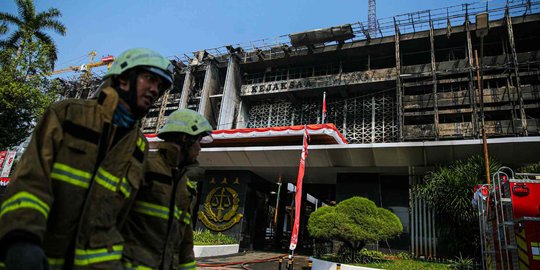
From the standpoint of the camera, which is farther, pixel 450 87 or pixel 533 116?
pixel 450 87

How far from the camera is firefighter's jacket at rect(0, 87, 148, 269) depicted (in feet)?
4.34

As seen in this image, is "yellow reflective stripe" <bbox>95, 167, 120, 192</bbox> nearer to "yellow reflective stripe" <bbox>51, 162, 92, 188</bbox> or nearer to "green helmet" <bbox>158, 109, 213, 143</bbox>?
"yellow reflective stripe" <bbox>51, 162, 92, 188</bbox>

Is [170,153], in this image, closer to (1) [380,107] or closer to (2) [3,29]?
(1) [380,107]

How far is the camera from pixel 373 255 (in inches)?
497

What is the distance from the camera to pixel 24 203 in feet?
4.25

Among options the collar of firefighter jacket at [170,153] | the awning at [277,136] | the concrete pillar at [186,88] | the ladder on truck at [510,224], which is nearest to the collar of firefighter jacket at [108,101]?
the collar of firefighter jacket at [170,153]

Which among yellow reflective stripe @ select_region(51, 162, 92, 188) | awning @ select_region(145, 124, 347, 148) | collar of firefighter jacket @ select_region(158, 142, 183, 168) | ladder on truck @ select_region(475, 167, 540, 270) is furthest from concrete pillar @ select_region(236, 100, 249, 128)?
yellow reflective stripe @ select_region(51, 162, 92, 188)

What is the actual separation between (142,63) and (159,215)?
1041mm

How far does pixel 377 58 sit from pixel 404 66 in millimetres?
1932

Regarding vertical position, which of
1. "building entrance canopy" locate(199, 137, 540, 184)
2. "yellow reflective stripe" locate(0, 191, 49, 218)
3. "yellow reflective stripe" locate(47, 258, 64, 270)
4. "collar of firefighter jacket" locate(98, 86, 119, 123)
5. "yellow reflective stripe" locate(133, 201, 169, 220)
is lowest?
"yellow reflective stripe" locate(47, 258, 64, 270)

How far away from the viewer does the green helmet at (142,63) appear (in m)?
1.89

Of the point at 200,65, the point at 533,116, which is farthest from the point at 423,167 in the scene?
the point at 200,65

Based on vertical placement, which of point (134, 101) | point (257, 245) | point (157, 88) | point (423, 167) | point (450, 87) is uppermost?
point (450, 87)

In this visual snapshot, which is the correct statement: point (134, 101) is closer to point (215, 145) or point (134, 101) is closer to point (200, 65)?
point (215, 145)
